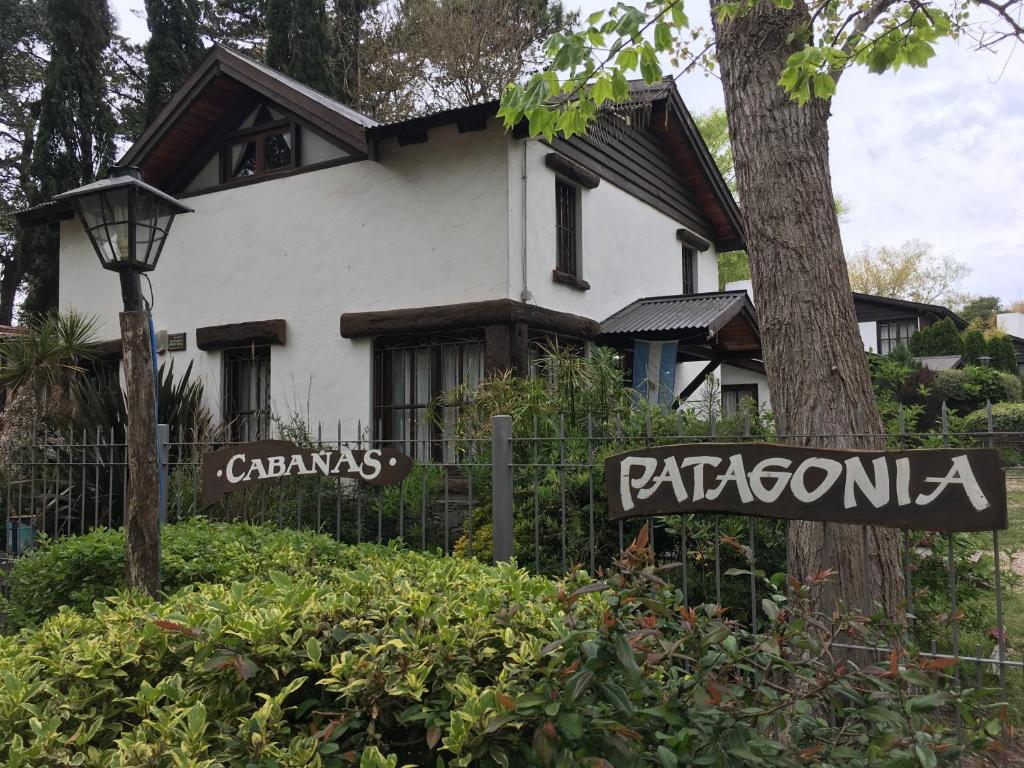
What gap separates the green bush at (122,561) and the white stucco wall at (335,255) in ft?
17.3

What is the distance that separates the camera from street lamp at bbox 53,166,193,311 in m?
4.41

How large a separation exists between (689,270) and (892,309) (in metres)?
21.9

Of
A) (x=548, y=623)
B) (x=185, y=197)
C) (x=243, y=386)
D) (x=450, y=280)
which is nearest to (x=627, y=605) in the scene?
(x=548, y=623)

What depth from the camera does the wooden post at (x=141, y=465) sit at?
4016 millimetres

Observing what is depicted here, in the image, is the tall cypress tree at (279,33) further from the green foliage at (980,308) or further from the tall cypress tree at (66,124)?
the green foliage at (980,308)

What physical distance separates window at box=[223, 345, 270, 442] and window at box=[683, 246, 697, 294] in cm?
759

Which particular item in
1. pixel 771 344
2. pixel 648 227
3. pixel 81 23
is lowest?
pixel 771 344

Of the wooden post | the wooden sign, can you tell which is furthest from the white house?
the wooden post

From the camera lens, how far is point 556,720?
1.83 meters

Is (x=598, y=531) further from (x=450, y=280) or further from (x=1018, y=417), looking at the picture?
(x=1018, y=417)

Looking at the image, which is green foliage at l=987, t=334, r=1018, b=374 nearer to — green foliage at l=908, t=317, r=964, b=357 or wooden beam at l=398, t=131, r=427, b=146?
green foliage at l=908, t=317, r=964, b=357

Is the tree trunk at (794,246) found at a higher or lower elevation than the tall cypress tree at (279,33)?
lower

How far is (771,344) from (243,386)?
29.8ft

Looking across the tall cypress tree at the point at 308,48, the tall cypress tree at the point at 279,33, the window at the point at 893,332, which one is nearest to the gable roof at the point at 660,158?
the tall cypress tree at the point at 308,48
